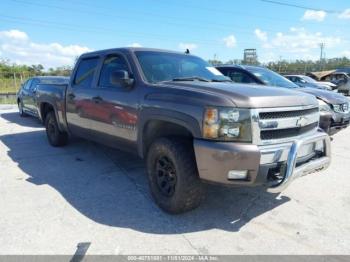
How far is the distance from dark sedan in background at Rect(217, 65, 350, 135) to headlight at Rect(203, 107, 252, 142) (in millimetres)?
3686

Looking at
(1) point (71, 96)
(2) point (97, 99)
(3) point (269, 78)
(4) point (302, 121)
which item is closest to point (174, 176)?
(4) point (302, 121)

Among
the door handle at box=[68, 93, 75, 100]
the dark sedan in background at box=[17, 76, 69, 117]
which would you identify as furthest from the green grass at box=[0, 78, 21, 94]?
the door handle at box=[68, 93, 75, 100]

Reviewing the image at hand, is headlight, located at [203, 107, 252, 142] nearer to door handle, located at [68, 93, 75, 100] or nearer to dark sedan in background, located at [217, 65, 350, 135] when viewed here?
door handle, located at [68, 93, 75, 100]

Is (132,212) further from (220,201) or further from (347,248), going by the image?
(347,248)

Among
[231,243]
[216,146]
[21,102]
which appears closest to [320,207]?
[231,243]

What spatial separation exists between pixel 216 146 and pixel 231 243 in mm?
939

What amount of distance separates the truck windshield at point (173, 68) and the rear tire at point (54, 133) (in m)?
3.09

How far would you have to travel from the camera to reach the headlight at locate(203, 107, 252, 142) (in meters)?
2.85

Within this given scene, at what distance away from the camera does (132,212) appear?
3504 millimetres

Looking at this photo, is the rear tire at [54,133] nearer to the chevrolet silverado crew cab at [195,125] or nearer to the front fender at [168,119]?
the chevrolet silverado crew cab at [195,125]

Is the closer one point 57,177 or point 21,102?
point 57,177

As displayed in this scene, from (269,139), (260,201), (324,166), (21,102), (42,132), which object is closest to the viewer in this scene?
(269,139)

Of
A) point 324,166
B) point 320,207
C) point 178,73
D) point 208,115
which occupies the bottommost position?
point 320,207

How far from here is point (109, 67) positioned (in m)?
4.62
